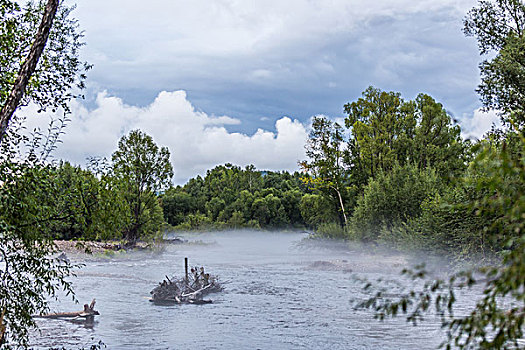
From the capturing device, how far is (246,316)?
17.0 m

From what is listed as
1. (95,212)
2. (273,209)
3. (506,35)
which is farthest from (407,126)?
(273,209)

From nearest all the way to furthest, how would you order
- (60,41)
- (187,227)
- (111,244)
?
(60,41) < (111,244) < (187,227)

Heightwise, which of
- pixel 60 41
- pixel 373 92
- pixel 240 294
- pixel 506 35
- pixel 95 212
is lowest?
pixel 240 294

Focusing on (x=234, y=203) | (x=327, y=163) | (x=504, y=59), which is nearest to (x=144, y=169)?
(x=327, y=163)

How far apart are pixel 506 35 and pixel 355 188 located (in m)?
20.8

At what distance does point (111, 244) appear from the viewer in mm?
37188

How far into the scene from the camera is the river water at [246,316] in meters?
13.3

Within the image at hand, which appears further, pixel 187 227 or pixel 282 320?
pixel 187 227

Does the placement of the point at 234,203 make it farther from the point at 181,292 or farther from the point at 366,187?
the point at 181,292

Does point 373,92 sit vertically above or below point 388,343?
above

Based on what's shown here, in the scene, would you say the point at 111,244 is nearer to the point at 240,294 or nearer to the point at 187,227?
the point at 240,294

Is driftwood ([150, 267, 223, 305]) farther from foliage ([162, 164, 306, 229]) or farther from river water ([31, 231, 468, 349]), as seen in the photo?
foliage ([162, 164, 306, 229])

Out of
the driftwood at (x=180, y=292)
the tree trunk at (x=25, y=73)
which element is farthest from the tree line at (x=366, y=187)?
the driftwood at (x=180, y=292)

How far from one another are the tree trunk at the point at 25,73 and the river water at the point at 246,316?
546 cm
